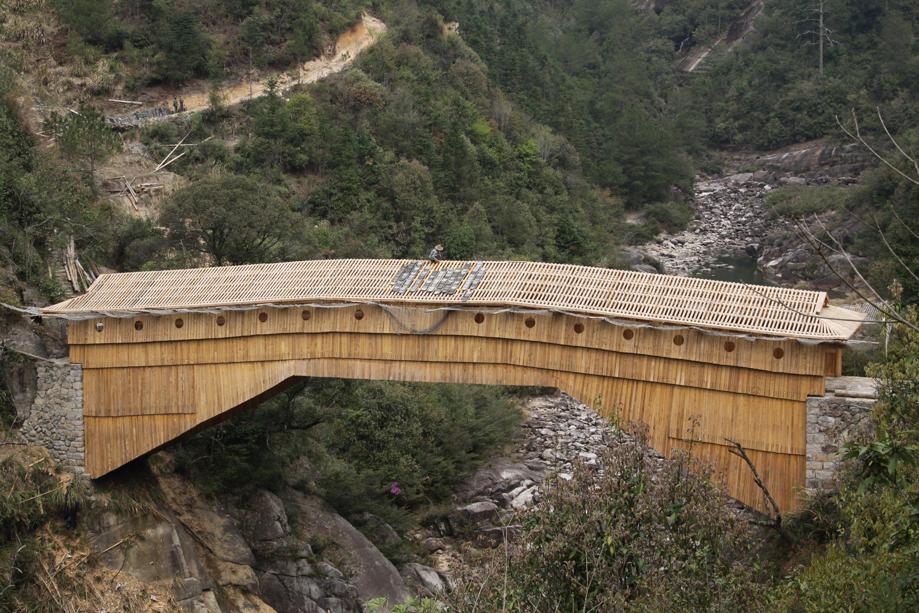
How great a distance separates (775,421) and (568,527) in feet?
15.0

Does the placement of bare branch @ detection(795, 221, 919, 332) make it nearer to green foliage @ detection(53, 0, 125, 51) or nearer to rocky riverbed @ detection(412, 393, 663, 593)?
rocky riverbed @ detection(412, 393, 663, 593)

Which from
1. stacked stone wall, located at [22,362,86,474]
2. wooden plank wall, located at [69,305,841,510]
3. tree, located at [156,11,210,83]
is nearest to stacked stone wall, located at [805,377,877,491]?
wooden plank wall, located at [69,305,841,510]

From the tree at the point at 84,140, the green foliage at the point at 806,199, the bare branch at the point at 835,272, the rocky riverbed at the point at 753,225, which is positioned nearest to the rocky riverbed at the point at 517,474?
the bare branch at the point at 835,272

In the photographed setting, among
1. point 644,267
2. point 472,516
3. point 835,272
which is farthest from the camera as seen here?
point 644,267

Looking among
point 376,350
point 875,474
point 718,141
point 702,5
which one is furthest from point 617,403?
point 702,5

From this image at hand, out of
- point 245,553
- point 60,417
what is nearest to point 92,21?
point 60,417

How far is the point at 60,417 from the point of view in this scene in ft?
52.4

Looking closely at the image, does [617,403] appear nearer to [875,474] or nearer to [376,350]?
[376,350]

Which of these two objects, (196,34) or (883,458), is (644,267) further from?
(883,458)

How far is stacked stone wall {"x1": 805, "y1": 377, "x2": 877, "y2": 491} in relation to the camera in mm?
12461

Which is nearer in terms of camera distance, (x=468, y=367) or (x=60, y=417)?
(x=468, y=367)

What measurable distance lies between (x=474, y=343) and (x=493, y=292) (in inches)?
28.4

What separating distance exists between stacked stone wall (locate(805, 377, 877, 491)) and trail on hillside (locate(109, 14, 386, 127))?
23905 millimetres

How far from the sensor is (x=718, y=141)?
61875 millimetres
